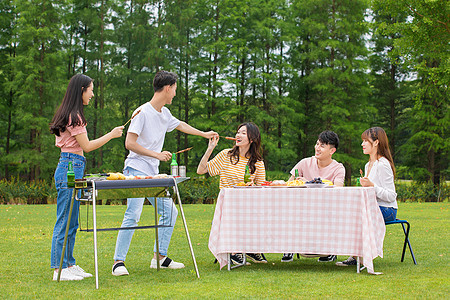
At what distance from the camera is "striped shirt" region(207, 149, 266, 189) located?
554 centimetres

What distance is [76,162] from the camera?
15.1 ft

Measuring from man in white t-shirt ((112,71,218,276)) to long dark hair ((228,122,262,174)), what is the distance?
436 millimetres

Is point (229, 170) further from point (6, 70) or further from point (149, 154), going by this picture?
point (6, 70)

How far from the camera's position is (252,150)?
5.63m

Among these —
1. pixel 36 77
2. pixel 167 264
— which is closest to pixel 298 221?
pixel 167 264

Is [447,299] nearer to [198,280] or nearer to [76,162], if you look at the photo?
[198,280]

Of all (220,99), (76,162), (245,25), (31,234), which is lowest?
(31,234)

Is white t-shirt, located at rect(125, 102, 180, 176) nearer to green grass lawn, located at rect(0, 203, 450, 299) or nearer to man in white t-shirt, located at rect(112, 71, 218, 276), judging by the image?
man in white t-shirt, located at rect(112, 71, 218, 276)

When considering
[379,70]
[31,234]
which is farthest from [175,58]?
[31,234]

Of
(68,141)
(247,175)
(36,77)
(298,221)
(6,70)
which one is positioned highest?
(6,70)

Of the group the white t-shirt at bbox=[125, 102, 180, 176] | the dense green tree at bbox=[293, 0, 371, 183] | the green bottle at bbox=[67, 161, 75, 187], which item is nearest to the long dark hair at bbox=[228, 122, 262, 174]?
the white t-shirt at bbox=[125, 102, 180, 176]

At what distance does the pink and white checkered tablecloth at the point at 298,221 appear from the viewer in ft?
15.6

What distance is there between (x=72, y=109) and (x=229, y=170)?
5.86ft

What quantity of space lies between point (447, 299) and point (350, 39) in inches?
1001
